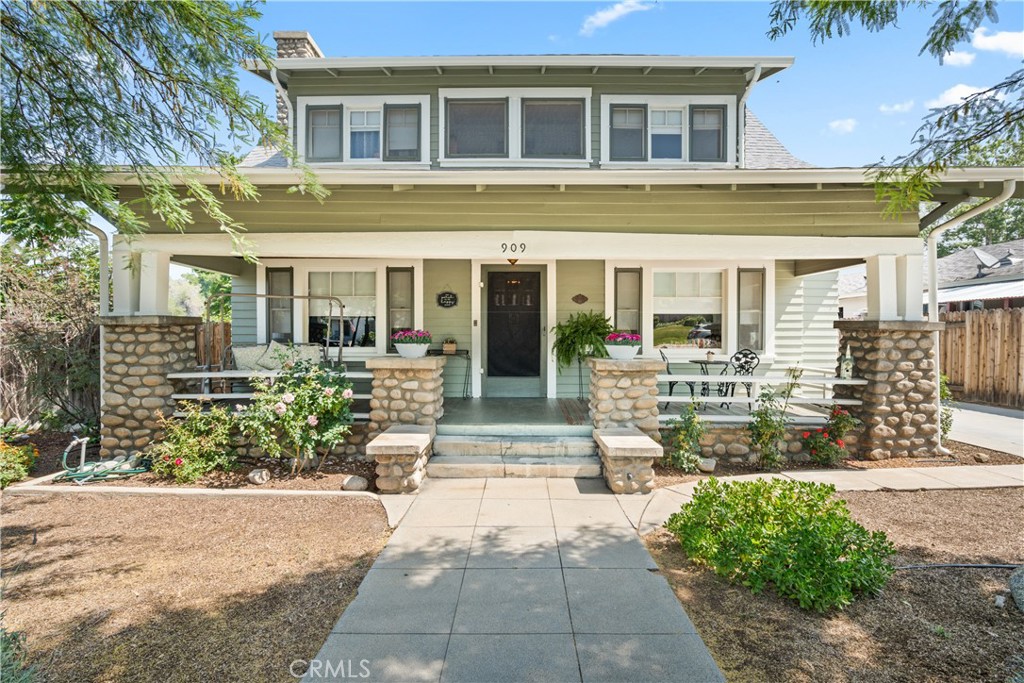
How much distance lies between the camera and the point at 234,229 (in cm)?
603

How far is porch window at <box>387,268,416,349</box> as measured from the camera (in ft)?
26.6

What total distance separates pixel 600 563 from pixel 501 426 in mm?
2678

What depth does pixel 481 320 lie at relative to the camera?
319 inches

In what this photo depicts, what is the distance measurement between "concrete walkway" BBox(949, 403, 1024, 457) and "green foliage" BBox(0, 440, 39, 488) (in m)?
11.8

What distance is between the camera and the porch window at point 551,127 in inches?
305

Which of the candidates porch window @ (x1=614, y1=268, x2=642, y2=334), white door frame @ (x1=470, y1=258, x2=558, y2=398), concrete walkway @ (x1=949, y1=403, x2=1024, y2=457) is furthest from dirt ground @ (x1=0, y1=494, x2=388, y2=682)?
concrete walkway @ (x1=949, y1=403, x2=1024, y2=457)

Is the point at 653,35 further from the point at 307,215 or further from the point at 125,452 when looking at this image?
the point at 125,452

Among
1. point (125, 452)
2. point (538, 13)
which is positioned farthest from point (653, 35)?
point (125, 452)

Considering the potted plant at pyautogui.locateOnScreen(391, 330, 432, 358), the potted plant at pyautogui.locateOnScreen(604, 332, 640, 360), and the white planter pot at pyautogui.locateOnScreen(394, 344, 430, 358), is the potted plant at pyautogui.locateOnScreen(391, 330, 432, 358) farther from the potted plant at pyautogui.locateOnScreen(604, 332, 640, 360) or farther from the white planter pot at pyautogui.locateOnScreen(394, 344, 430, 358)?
the potted plant at pyautogui.locateOnScreen(604, 332, 640, 360)

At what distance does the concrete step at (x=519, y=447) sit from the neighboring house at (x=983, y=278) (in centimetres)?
1303

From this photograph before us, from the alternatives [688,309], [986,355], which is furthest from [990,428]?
[688,309]

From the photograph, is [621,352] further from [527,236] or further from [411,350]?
[411,350]

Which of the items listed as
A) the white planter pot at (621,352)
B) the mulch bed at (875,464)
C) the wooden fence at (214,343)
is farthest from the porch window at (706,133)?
the wooden fence at (214,343)

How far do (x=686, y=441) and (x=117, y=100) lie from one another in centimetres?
637
